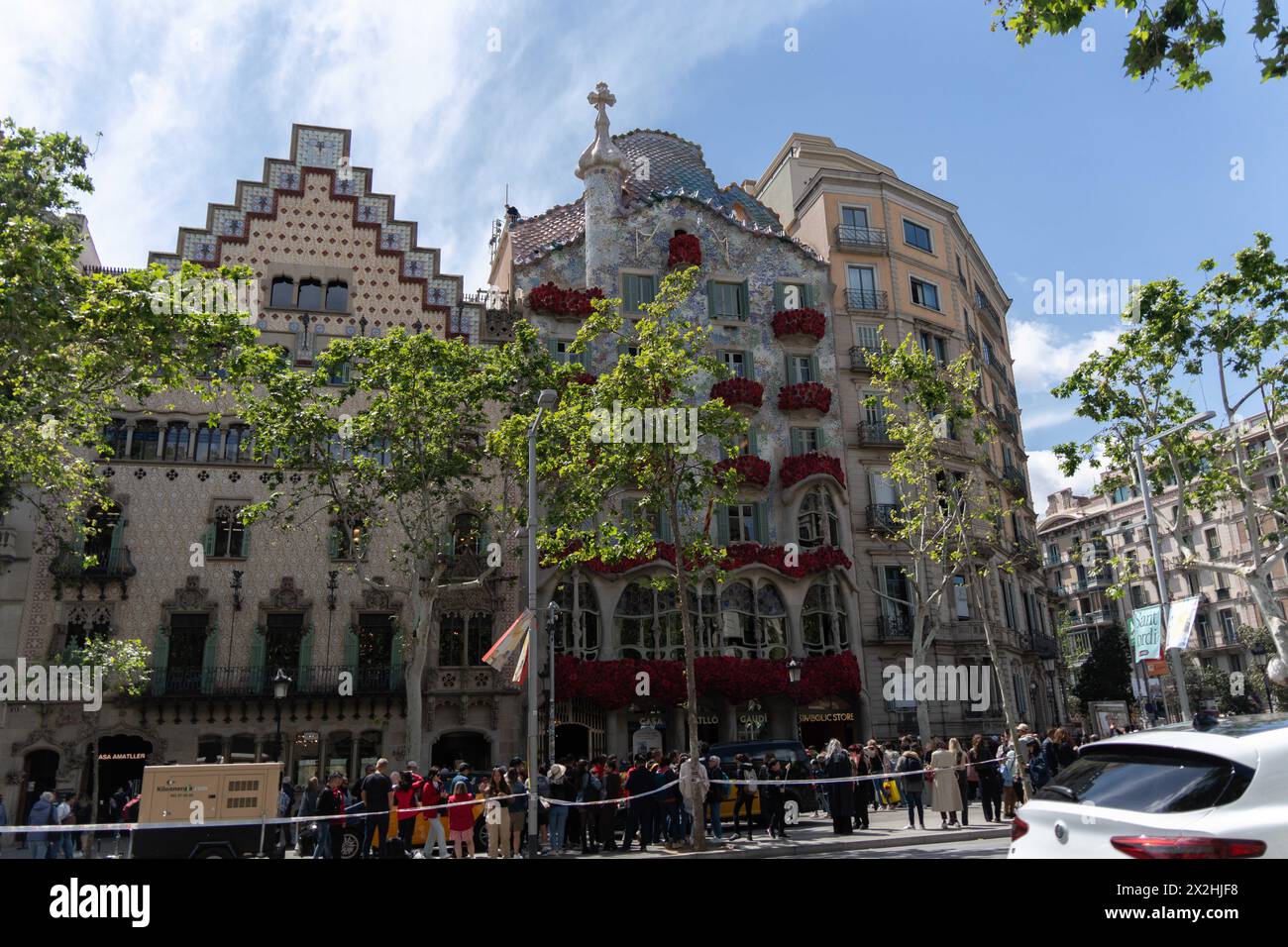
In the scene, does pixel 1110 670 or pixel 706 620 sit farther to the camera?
pixel 1110 670

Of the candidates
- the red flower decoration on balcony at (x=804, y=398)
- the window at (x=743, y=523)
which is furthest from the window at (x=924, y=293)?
the window at (x=743, y=523)

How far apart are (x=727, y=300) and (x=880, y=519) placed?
11145 millimetres

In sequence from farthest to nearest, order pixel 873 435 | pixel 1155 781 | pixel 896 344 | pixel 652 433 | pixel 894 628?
1. pixel 896 344
2. pixel 873 435
3. pixel 894 628
4. pixel 652 433
5. pixel 1155 781

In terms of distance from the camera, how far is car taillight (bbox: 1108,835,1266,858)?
14.3 feet

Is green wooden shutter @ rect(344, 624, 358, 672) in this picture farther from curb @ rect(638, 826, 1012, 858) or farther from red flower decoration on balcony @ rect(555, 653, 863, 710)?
curb @ rect(638, 826, 1012, 858)

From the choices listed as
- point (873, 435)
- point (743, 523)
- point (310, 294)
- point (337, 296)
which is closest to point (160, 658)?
point (310, 294)

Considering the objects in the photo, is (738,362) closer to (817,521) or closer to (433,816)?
(817,521)

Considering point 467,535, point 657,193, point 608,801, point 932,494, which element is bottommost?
point 608,801

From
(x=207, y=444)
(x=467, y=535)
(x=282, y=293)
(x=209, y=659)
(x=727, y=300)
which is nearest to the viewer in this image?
(x=209, y=659)

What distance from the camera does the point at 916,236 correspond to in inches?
1629

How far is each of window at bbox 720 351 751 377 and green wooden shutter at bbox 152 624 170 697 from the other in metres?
22.6

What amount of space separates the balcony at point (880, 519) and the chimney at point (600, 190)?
45.1ft
